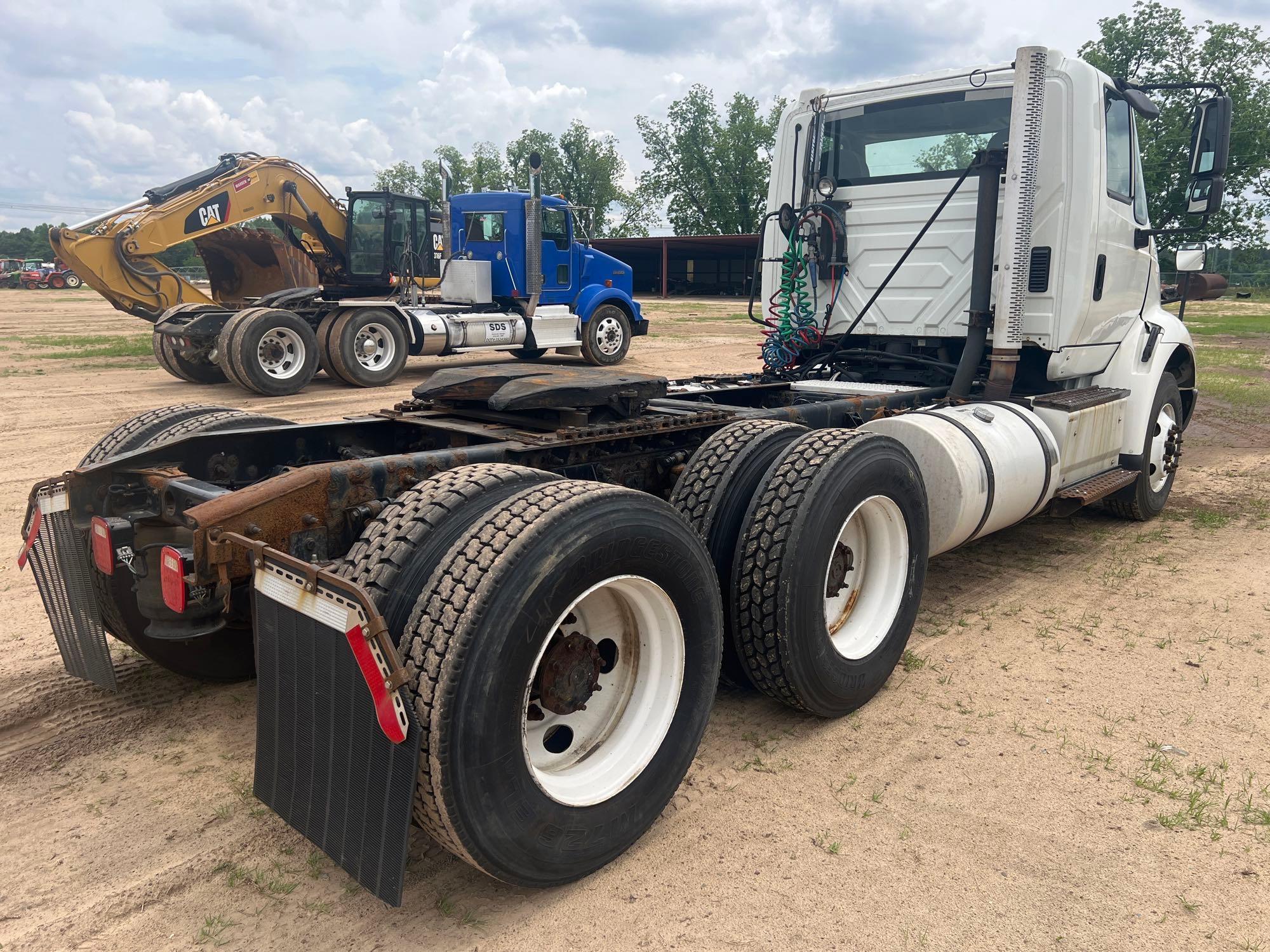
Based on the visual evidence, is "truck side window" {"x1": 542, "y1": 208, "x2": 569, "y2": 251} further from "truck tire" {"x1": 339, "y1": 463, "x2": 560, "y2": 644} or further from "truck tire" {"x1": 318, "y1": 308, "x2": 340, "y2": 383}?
"truck tire" {"x1": 339, "y1": 463, "x2": 560, "y2": 644}

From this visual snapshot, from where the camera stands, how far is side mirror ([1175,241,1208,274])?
6004mm

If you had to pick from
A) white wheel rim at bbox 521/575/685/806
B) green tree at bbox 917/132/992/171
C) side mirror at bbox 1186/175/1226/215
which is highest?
green tree at bbox 917/132/992/171

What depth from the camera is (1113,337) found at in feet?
20.0

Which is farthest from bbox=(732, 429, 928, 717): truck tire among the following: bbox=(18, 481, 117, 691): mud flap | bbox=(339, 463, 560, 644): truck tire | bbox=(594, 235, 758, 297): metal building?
bbox=(594, 235, 758, 297): metal building

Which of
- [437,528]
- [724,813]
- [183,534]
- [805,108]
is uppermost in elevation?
[805,108]

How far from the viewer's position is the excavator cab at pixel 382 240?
1515 centimetres

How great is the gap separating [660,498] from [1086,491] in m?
3.24

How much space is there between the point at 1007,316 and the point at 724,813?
149 inches

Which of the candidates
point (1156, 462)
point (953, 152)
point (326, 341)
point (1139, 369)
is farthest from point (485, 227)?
point (1156, 462)

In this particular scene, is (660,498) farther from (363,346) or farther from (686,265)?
(686,265)

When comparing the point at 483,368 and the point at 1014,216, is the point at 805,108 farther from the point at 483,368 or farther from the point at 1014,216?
the point at 483,368

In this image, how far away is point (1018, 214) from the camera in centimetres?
532

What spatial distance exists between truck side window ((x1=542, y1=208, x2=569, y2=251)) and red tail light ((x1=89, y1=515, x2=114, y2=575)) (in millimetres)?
13364

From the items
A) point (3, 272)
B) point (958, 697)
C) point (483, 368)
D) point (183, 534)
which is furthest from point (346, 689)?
point (3, 272)
